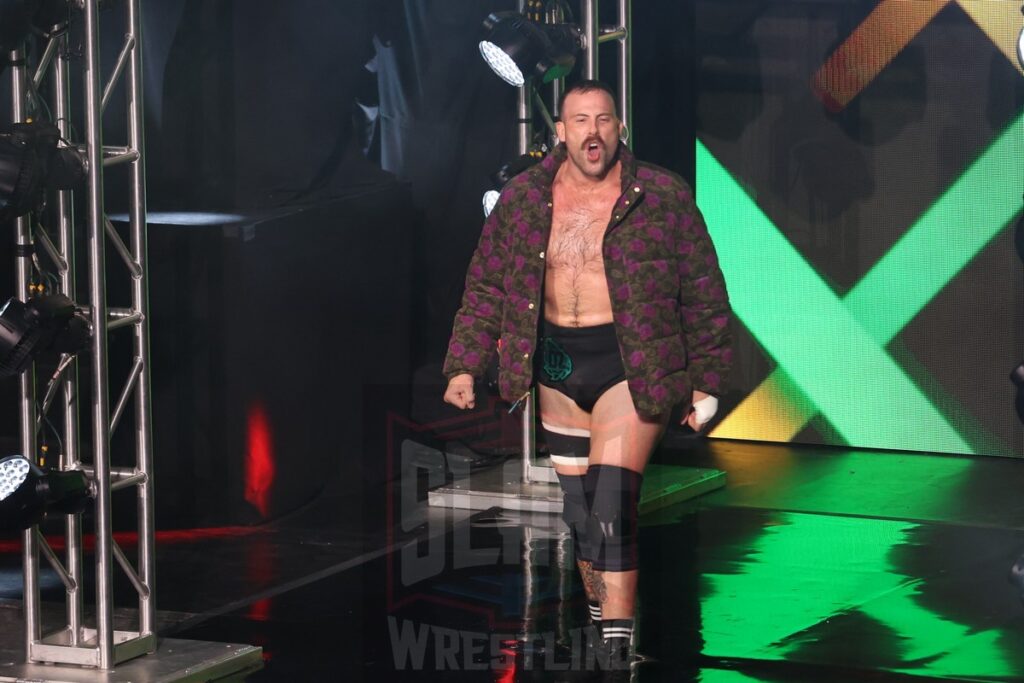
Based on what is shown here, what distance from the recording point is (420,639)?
5.10 metres

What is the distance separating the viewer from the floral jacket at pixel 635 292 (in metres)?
4.52

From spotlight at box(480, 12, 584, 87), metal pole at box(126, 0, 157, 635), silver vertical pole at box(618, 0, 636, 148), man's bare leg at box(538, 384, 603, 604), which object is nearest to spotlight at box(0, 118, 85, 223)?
metal pole at box(126, 0, 157, 635)

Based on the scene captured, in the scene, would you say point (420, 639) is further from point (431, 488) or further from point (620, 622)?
point (431, 488)

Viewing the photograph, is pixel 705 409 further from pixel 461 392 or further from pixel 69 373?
pixel 69 373

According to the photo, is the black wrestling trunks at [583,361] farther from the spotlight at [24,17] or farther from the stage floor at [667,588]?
the spotlight at [24,17]

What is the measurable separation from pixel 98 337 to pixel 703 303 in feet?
5.50

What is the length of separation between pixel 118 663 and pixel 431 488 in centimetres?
294

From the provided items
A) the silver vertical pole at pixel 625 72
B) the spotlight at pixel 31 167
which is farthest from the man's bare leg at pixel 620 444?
the silver vertical pole at pixel 625 72

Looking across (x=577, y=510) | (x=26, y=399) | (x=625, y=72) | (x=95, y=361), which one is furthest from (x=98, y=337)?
(x=625, y=72)

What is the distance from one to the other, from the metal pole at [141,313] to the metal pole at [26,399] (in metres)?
0.29

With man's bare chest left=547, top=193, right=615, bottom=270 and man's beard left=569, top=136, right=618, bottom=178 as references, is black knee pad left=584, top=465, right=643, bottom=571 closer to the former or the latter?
man's bare chest left=547, top=193, right=615, bottom=270

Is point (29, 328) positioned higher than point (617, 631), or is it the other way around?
point (29, 328)

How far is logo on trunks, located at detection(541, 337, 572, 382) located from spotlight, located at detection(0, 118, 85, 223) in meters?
1.37

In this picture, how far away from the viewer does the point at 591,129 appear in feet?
14.9
